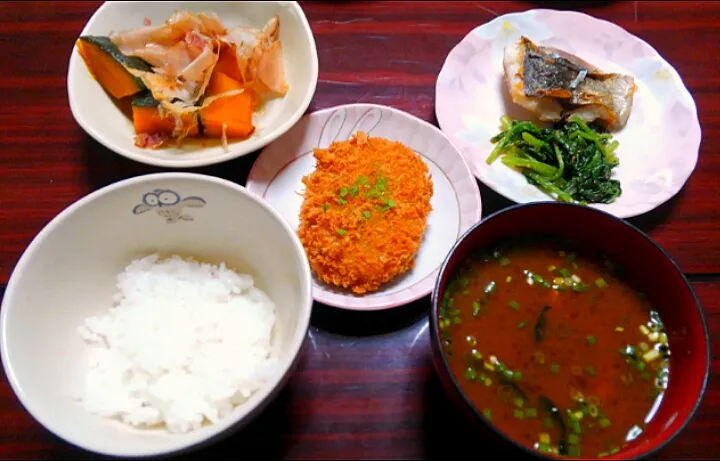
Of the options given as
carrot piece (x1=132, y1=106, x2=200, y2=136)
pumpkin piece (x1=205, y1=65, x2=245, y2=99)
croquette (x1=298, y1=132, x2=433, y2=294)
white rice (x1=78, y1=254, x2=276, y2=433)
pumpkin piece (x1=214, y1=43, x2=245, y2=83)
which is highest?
pumpkin piece (x1=214, y1=43, x2=245, y2=83)

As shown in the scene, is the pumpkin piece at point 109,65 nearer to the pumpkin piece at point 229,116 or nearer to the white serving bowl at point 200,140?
the white serving bowl at point 200,140

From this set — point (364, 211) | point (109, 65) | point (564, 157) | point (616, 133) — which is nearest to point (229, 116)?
point (109, 65)

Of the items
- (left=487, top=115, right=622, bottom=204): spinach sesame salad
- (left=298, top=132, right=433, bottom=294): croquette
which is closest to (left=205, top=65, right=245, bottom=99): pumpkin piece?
(left=298, top=132, right=433, bottom=294): croquette

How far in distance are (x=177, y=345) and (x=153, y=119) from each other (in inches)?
32.0

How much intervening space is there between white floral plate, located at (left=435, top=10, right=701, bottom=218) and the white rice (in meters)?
0.93

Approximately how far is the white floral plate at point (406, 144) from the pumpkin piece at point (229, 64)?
279 millimetres

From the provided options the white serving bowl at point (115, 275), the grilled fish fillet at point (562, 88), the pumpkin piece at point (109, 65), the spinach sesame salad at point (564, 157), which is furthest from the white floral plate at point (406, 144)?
the pumpkin piece at point (109, 65)

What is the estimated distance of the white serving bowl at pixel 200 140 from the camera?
73.5 inches

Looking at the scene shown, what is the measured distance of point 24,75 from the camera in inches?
86.8

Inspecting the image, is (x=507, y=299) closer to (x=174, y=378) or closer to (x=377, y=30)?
(x=174, y=378)

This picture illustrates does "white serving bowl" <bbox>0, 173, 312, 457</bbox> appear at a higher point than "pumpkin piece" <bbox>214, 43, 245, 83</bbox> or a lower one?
lower

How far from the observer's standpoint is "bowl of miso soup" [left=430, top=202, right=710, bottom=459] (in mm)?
1371

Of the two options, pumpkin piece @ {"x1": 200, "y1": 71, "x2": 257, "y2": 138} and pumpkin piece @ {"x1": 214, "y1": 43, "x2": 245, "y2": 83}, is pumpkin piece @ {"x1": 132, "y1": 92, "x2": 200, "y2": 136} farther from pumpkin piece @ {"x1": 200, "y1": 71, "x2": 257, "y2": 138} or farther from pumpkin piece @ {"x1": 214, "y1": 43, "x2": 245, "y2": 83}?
pumpkin piece @ {"x1": 214, "y1": 43, "x2": 245, "y2": 83}

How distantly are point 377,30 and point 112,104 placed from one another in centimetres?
105
